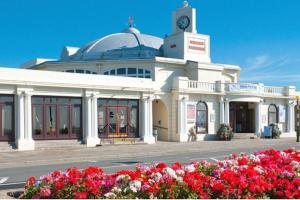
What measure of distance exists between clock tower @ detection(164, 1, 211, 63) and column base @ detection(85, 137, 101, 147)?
14242 mm

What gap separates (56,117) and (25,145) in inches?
118

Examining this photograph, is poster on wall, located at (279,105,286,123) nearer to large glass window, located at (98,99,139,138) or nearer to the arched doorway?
the arched doorway

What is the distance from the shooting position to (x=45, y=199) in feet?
23.9

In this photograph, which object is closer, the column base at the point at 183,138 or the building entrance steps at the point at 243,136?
the column base at the point at 183,138

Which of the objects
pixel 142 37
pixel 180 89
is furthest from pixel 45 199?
pixel 142 37

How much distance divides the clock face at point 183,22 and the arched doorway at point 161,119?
9979mm

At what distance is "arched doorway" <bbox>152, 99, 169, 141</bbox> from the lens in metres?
33.6

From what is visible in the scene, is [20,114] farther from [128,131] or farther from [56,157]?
[128,131]

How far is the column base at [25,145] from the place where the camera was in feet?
80.0

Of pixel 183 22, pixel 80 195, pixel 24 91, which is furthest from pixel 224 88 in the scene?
pixel 80 195

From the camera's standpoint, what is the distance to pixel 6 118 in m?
24.7

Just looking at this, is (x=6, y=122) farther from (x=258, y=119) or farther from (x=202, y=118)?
(x=258, y=119)

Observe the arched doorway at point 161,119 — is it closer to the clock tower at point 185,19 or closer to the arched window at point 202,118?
the arched window at point 202,118

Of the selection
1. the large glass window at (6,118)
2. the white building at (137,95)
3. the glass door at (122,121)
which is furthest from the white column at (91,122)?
the large glass window at (6,118)
